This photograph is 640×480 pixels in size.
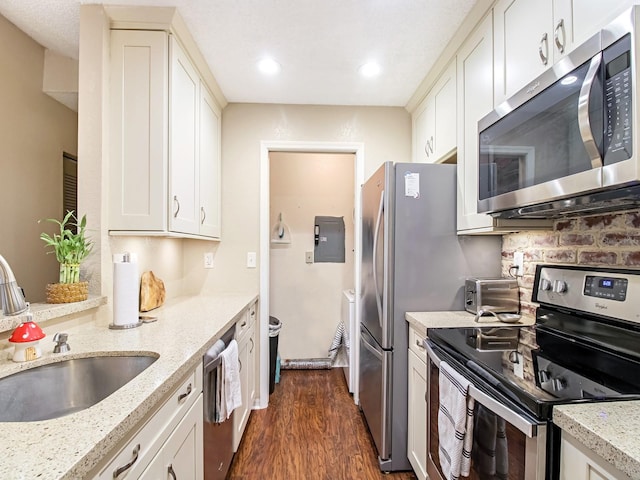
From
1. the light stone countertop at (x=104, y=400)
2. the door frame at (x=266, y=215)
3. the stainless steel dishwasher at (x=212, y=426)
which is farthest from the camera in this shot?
the door frame at (x=266, y=215)

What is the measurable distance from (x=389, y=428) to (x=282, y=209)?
227 cm

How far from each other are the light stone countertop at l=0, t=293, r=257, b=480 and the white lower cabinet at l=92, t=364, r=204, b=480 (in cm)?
5

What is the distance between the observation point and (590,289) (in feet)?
4.22

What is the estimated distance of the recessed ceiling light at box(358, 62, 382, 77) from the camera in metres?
2.05

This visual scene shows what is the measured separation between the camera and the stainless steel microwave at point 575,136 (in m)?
0.81

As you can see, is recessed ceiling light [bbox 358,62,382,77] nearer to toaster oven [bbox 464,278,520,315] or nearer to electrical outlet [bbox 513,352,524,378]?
toaster oven [bbox 464,278,520,315]

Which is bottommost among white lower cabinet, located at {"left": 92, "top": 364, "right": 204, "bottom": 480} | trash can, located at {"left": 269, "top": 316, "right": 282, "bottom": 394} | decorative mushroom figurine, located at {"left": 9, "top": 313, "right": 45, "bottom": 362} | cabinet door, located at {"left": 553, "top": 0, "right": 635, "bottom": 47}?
trash can, located at {"left": 269, "top": 316, "right": 282, "bottom": 394}

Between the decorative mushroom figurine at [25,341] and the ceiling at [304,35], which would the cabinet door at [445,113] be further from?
the decorative mushroom figurine at [25,341]

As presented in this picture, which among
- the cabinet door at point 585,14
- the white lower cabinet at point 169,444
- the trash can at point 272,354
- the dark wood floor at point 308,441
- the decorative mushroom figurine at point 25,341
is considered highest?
the cabinet door at point 585,14

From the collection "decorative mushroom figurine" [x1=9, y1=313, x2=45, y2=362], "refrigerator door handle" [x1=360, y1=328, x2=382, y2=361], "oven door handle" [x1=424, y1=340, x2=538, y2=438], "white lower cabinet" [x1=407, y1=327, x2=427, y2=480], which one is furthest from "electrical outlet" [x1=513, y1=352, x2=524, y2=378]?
"decorative mushroom figurine" [x1=9, y1=313, x2=45, y2=362]

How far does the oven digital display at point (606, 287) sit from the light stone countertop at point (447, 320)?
412 millimetres

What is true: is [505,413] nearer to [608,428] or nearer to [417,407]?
[608,428]

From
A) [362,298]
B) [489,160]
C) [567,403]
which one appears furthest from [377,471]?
[489,160]

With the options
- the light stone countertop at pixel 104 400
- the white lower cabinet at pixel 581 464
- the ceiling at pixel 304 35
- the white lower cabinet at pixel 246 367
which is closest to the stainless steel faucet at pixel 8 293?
the light stone countertop at pixel 104 400
